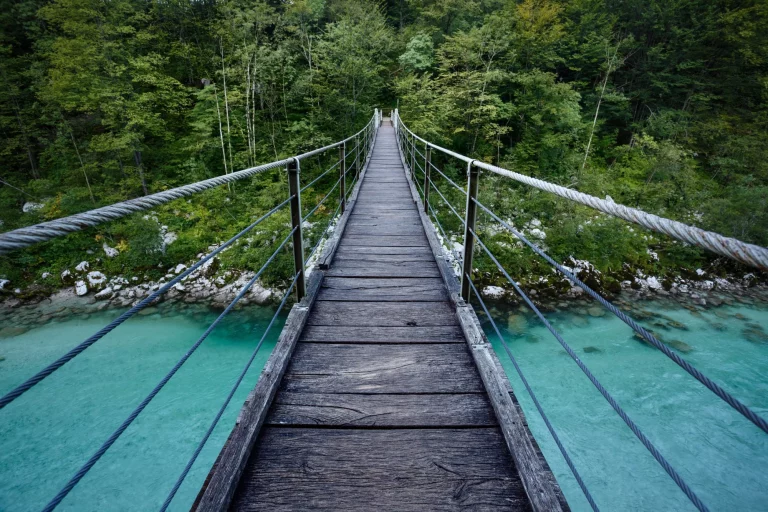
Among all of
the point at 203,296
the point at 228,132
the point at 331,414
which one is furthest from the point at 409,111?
the point at 331,414

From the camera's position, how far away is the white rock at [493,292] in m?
10.3

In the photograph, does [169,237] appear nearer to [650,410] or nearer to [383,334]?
[383,334]

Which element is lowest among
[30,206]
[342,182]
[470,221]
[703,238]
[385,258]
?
[30,206]

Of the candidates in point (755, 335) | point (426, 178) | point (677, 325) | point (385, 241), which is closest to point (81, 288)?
point (385, 241)

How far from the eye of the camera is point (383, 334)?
209 cm

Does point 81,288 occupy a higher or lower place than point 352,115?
lower

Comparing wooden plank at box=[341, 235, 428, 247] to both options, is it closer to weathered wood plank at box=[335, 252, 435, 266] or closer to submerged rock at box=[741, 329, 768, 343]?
weathered wood plank at box=[335, 252, 435, 266]

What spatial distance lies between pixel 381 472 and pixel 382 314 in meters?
1.12

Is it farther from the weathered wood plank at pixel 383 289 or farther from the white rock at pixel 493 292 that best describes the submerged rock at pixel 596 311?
the weathered wood plank at pixel 383 289

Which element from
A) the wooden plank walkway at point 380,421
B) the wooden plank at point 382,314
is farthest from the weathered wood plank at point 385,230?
the wooden plank at point 382,314

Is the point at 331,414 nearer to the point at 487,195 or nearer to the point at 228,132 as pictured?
the point at 487,195

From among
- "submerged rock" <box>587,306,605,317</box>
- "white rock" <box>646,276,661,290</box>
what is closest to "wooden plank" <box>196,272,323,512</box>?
"submerged rock" <box>587,306,605,317</box>

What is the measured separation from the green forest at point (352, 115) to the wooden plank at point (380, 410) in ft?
32.1

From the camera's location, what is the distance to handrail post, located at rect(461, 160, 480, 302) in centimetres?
221
